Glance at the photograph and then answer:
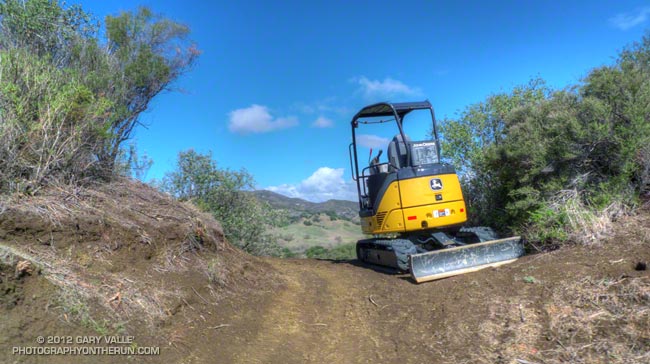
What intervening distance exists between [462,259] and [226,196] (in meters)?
10.0

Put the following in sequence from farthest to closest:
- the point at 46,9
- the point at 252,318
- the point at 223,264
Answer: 1. the point at 46,9
2. the point at 223,264
3. the point at 252,318

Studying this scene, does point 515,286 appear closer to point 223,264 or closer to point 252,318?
point 252,318

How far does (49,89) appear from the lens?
6664mm

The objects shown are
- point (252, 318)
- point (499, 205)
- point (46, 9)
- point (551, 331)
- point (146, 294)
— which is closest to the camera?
point (551, 331)

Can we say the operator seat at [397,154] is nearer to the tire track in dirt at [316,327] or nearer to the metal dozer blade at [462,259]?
the metal dozer blade at [462,259]

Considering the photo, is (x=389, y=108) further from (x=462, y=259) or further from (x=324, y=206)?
(x=324, y=206)

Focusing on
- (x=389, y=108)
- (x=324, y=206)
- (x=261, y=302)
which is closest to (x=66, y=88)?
(x=261, y=302)

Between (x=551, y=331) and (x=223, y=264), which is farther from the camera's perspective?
(x=223, y=264)

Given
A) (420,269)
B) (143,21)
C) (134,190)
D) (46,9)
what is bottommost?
(420,269)

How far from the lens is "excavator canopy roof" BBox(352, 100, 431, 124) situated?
992 centimetres

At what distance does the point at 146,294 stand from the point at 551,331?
181 inches

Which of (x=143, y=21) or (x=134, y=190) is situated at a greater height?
(x=143, y=21)

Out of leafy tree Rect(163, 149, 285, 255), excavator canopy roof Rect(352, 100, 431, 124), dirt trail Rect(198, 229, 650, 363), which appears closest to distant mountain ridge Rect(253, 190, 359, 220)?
leafy tree Rect(163, 149, 285, 255)

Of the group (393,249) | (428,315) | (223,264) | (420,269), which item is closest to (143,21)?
(223,264)
